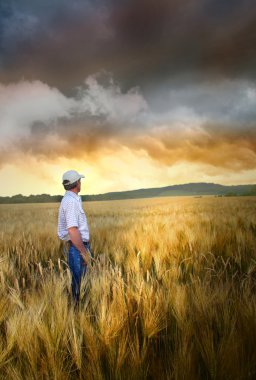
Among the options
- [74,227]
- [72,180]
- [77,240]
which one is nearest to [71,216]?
[74,227]

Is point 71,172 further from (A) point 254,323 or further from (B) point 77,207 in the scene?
(A) point 254,323

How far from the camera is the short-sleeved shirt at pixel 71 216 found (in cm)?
304

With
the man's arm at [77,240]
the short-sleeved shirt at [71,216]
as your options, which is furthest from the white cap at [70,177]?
the man's arm at [77,240]

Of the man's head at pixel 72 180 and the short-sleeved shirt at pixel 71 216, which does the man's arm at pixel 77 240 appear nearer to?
the short-sleeved shirt at pixel 71 216

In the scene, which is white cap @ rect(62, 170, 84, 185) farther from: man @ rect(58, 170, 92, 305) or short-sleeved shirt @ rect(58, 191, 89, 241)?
short-sleeved shirt @ rect(58, 191, 89, 241)

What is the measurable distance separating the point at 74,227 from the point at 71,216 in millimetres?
106

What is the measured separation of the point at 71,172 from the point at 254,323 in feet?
7.06

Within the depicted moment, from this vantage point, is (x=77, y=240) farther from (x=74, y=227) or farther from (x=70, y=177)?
A: (x=70, y=177)

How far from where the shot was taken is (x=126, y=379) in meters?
1.38

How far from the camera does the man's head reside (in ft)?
10.4

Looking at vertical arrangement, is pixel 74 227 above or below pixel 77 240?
above

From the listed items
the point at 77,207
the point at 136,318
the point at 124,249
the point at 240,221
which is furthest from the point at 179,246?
the point at 240,221

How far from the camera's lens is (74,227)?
3.02 metres

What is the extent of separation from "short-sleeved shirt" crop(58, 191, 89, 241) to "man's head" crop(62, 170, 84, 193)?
0.06 m
